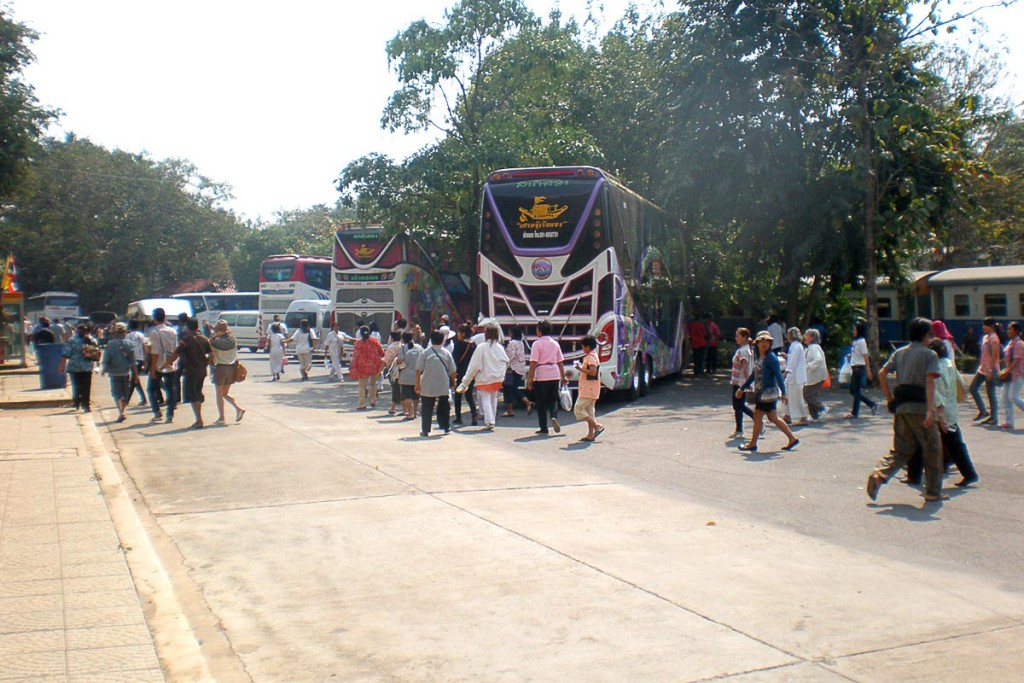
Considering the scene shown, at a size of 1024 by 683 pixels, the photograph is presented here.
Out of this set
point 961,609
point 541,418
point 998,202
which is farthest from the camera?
point 998,202

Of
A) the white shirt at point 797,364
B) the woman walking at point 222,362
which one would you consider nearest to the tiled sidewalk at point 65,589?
the woman walking at point 222,362

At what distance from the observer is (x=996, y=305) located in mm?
33688

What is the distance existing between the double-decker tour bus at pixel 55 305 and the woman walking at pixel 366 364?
40.5m

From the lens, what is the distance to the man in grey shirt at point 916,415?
30.5ft

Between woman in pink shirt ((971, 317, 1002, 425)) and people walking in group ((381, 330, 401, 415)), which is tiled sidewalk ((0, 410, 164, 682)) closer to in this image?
people walking in group ((381, 330, 401, 415))

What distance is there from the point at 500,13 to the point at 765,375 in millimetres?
16886

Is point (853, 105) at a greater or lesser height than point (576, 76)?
lesser

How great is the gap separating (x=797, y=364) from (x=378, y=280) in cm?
1697

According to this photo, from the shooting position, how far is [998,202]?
120 feet

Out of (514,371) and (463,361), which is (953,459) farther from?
(463,361)

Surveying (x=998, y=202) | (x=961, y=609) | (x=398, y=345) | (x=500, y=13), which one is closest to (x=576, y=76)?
(x=500, y=13)

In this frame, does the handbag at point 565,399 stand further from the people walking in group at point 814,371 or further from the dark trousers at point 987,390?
the dark trousers at point 987,390

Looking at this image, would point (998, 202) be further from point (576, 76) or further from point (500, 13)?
point (500, 13)

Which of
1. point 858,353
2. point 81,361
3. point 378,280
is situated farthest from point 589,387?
point 378,280
